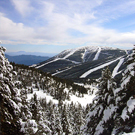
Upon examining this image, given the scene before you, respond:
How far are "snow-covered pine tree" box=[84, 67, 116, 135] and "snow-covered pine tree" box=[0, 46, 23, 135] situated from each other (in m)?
7.33

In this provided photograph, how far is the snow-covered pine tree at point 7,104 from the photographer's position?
7.96m

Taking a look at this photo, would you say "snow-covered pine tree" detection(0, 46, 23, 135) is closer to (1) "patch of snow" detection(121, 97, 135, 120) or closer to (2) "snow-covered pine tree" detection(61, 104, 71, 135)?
(1) "patch of snow" detection(121, 97, 135, 120)

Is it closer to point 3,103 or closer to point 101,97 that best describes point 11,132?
point 3,103

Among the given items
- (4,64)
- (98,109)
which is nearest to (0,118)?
(4,64)

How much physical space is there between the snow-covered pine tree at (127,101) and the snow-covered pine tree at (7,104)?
7.40 metres

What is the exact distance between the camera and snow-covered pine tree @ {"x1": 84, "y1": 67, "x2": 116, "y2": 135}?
36.7ft

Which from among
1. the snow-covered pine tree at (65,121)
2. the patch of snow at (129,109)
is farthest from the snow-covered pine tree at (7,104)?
the snow-covered pine tree at (65,121)

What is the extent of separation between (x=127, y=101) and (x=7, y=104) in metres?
8.88

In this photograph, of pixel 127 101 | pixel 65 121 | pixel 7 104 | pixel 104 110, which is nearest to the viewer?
pixel 7 104

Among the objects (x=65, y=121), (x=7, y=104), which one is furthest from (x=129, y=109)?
(x=65, y=121)

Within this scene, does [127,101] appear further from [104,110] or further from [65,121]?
[65,121]

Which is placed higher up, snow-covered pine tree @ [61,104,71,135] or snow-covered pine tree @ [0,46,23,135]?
snow-covered pine tree @ [0,46,23,135]

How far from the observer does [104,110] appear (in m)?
11.7

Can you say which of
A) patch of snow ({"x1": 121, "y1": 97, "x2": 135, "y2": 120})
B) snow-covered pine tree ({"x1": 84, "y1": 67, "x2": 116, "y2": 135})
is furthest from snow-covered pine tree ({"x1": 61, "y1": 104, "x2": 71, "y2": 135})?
patch of snow ({"x1": 121, "y1": 97, "x2": 135, "y2": 120})
